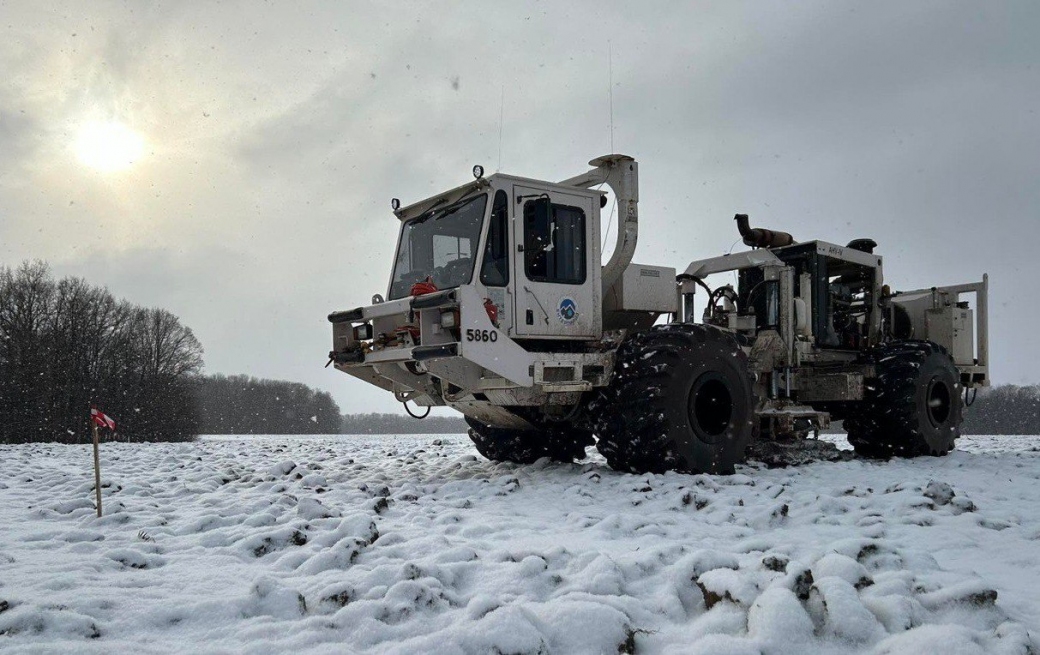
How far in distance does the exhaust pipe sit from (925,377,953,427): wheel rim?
2918mm

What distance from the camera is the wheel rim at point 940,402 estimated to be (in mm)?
10328

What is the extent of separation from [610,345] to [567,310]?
67 centimetres

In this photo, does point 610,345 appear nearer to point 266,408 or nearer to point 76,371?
point 76,371

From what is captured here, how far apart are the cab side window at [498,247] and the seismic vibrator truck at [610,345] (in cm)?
1

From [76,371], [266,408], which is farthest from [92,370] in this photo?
[266,408]

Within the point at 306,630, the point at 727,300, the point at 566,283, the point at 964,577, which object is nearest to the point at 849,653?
the point at 964,577

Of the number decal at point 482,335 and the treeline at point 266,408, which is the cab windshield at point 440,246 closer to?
the number decal at point 482,335

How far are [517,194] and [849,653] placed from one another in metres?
5.59

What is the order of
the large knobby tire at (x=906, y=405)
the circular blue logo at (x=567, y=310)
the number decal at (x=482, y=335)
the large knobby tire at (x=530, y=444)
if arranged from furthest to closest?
the large knobby tire at (x=906, y=405) < the large knobby tire at (x=530, y=444) < the circular blue logo at (x=567, y=310) < the number decal at (x=482, y=335)

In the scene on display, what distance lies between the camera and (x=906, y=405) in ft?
31.8

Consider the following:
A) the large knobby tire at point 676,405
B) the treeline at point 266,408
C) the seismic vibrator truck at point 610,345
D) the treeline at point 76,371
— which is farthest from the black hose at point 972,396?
the treeline at point 266,408

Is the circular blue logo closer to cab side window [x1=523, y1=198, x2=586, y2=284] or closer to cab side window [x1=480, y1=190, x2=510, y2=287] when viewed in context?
cab side window [x1=523, y1=198, x2=586, y2=284]

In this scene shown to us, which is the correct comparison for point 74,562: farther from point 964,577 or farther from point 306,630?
point 964,577

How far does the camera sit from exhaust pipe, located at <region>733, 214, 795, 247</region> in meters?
10.3
